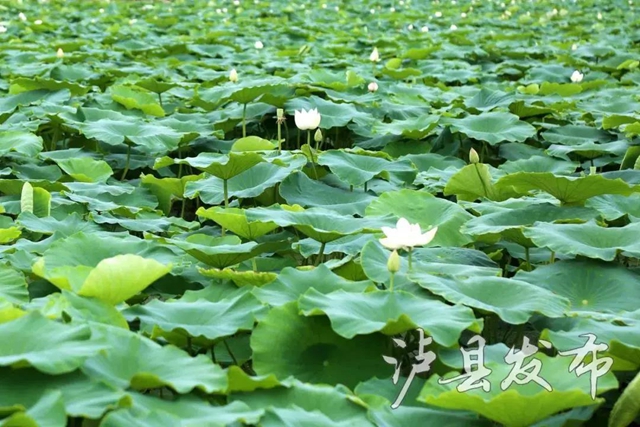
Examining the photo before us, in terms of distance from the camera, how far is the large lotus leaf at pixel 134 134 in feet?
9.94

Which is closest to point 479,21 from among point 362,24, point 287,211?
point 362,24

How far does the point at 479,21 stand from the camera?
8.41 m

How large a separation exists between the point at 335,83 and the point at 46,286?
7.72ft

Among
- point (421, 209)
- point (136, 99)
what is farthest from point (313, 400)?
point (136, 99)

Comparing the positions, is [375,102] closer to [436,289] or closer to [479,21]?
[436,289]

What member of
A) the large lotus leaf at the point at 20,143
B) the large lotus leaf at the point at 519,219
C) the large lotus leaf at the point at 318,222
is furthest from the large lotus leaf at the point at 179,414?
the large lotus leaf at the point at 20,143

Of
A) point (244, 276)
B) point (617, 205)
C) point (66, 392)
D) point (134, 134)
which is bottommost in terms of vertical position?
point (134, 134)

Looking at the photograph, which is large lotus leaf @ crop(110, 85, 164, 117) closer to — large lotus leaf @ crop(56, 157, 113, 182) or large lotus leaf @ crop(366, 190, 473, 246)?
large lotus leaf @ crop(56, 157, 113, 182)

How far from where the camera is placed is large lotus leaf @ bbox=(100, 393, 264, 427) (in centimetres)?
118

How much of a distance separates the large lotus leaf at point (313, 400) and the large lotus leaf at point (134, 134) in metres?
1.80

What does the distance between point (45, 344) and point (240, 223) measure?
77cm

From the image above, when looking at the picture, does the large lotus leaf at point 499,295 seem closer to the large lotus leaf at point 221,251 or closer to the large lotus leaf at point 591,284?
the large lotus leaf at point 591,284

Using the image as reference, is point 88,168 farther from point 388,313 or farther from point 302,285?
point 388,313

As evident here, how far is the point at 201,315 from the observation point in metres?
1.59
